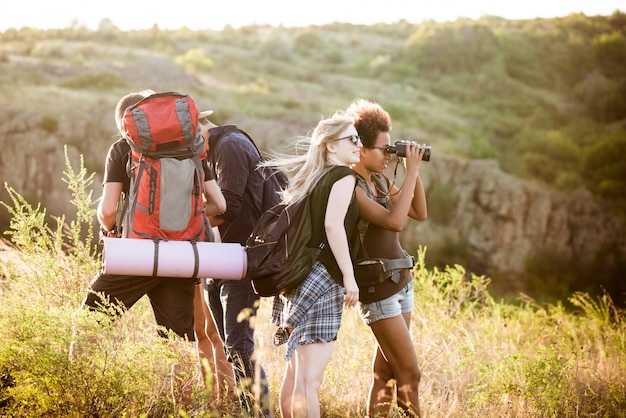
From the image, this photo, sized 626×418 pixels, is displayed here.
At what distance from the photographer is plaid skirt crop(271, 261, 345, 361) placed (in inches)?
145

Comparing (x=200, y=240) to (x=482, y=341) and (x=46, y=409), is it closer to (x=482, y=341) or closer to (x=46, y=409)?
(x=46, y=409)

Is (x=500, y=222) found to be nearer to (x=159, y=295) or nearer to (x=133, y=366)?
(x=159, y=295)

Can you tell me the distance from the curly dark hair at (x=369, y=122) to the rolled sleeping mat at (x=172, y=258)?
0.91 meters

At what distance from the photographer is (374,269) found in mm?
3951

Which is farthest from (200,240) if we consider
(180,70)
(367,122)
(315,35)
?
(315,35)

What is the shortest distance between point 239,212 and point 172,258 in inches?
30.9

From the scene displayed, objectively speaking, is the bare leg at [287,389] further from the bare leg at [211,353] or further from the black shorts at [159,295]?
the bare leg at [211,353]

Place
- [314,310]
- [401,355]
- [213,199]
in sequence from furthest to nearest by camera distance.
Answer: [213,199]
[401,355]
[314,310]

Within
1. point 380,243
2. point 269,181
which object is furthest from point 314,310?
point 269,181

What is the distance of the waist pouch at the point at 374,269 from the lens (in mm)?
3945

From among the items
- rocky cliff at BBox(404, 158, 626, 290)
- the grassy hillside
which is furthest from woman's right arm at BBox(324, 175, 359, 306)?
rocky cliff at BBox(404, 158, 626, 290)

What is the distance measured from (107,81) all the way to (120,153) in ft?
93.4

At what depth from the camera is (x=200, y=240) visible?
400cm

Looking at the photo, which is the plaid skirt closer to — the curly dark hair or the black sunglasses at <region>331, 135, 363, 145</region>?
the black sunglasses at <region>331, 135, 363, 145</region>
